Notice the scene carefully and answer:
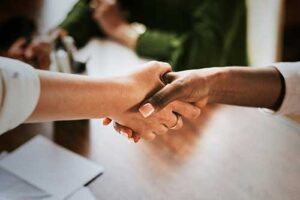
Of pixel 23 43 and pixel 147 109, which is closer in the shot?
pixel 147 109

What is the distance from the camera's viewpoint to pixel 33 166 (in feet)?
3.17

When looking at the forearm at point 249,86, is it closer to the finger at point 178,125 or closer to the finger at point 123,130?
the finger at point 178,125

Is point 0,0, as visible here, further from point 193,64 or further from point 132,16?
point 193,64

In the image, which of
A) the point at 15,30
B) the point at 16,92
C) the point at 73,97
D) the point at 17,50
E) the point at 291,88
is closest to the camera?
the point at 16,92

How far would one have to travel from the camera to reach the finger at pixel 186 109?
106 cm

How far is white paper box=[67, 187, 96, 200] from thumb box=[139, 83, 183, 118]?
23 centimetres

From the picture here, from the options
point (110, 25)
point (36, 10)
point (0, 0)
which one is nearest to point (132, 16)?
point (110, 25)

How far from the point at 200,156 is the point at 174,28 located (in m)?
0.73

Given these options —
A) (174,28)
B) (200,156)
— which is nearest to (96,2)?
(174,28)

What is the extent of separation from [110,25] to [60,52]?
427 mm

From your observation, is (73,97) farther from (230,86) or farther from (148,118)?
(230,86)

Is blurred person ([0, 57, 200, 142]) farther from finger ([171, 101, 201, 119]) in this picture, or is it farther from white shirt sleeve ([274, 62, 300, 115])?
white shirt sleeve ([274, 62, 300, 115])

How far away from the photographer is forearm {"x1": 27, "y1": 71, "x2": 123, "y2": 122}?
85 centimetres

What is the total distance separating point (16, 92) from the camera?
74 cm
